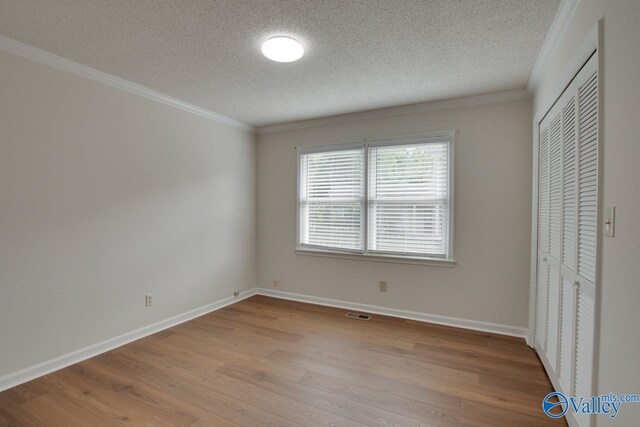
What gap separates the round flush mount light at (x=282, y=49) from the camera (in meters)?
2.17

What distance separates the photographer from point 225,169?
4.10m

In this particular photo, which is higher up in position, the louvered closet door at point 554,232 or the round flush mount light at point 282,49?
the round flush mount light at point 282,49

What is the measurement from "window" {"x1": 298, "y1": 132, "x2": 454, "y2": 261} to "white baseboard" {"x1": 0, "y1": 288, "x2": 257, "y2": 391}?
5.42ft

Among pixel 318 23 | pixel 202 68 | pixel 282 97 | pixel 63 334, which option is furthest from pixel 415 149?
pixel 63 334

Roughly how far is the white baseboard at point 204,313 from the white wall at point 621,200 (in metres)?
2.05

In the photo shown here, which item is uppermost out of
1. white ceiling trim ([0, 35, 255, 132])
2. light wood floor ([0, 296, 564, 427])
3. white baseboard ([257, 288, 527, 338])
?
white ceiling trim ([0, 35, 255, 132])

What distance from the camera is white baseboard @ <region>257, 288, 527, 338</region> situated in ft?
10.4

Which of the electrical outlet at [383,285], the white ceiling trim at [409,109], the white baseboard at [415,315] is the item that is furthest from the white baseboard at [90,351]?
the white ceiling trim at [409,109]

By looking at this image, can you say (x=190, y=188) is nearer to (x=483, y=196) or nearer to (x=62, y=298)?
(x=62, y=298)

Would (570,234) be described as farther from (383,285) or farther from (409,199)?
(383,285)

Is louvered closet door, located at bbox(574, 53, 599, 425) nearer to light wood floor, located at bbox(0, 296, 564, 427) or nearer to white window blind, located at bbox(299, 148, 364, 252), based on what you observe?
light wood floor, located at bbox(0, 296, 564, 427)

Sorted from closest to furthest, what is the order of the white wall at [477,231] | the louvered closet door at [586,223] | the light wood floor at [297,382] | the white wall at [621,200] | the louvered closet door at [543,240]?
the white wall at [621,200], the louvered closet door at [586,223], the light wood floor at [297,382], the louvered closet door at [543,240], the white wall at [477,231]

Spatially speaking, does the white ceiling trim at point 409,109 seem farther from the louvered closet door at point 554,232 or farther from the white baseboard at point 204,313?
the white baseboard at point 204,313

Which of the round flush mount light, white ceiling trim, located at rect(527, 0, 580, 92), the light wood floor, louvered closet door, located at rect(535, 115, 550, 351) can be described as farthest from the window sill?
the round flush mount light
